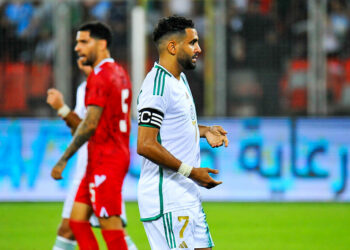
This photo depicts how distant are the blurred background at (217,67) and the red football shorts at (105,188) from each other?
576 centimetres

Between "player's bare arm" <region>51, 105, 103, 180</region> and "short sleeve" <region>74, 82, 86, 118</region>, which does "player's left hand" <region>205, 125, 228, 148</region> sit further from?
"short sleeve" <region>74, 82, 86, 118</region>

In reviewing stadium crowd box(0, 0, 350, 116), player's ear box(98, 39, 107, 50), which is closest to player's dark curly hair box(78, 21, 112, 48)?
player's ear box(98, 39, 107, 50)

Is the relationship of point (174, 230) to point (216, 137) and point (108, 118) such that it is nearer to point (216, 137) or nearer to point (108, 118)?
point (216, 137)

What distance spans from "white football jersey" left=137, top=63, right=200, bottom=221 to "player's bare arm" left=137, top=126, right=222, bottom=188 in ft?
0.20

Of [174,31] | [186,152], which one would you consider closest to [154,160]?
[186,152]

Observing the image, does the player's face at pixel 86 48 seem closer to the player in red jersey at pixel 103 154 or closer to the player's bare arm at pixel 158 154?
the player in red jersey at pixel 103 154

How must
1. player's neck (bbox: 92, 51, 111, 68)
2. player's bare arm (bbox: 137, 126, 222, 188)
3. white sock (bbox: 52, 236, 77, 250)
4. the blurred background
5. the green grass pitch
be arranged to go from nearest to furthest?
player's bare arm (bbox: 137, 126, 222, 188)
player's neck (bbox: 92, 51, 111, 68)
white sock (bbox: 52, 236, 77, 250)
the green grass pitch
the blurred background

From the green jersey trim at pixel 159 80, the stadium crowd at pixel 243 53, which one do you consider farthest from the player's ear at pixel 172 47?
the stadium crowd at pixel 243 53

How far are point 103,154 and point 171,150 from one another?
50.2 inches

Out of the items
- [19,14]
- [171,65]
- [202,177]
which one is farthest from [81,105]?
[19,14]

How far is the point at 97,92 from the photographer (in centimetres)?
515

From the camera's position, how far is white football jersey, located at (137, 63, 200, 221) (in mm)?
3957

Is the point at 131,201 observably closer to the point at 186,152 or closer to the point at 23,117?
the point at 23,117

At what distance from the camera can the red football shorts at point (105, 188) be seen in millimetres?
5102
